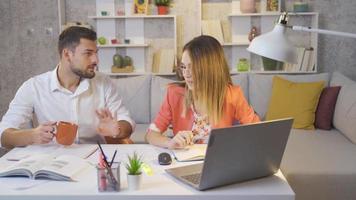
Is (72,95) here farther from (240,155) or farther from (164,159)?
(240,155)

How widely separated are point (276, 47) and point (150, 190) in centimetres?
60

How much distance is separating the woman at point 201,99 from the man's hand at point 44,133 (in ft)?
1.42

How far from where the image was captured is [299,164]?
2.61 metres

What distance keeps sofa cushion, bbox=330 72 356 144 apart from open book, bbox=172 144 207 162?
4.96 ft

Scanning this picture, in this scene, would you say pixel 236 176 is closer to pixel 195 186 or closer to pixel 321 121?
pixel 195 186

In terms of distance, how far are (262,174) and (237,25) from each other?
2.87 metres

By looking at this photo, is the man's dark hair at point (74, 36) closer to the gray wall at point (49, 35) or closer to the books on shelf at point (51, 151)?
the books on shelf at point (51, 151)

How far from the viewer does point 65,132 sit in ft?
6.33

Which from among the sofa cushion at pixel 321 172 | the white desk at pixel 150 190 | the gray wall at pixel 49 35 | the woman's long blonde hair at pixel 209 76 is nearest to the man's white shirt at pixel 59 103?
the woman's long blonde hair at pixel 209 76

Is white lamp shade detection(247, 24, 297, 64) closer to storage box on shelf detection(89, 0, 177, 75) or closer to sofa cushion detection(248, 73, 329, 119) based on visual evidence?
sofa cushion detection(248, 73, 329, 119)

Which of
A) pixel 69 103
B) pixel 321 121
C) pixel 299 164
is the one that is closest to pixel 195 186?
pixel 69 103

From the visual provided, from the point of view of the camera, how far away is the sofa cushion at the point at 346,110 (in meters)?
3.07

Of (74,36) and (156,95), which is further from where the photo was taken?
(156,95)

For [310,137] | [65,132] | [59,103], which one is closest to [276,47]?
[65,132]
